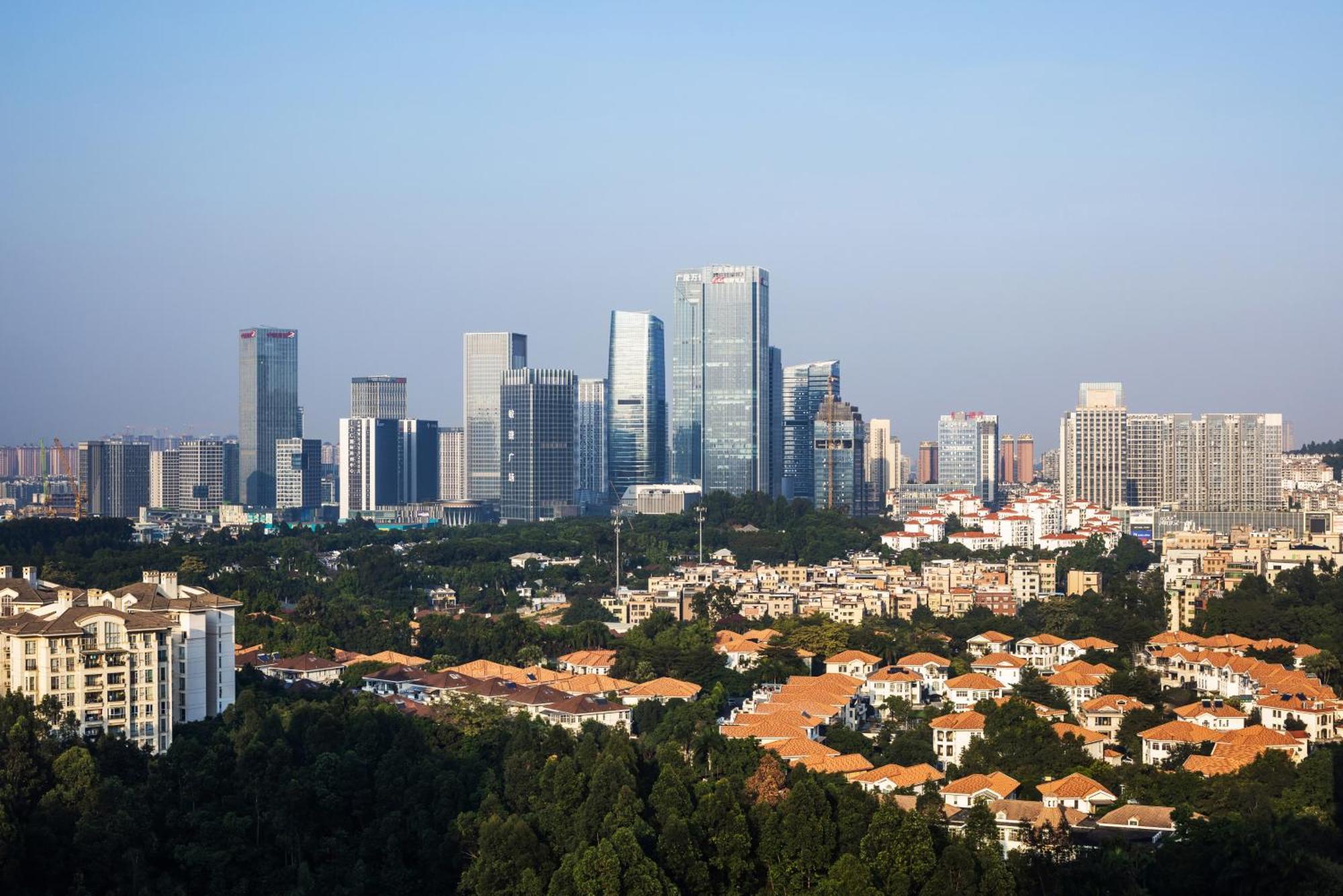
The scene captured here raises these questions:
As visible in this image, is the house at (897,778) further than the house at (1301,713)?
No

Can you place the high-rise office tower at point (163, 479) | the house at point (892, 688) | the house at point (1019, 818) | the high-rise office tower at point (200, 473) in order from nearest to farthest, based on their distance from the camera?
the house at point (1019, 818)
the house at point (892, 688)
the high-rise office tower at point (200, 473)
the high-rise office tower at point (163, 479)

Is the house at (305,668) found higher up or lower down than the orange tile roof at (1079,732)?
higher up

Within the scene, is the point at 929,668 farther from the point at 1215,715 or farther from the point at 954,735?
the point at 954,735

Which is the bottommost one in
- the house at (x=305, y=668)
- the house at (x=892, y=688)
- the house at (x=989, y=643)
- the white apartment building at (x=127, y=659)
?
the house at (x=892, y=688)

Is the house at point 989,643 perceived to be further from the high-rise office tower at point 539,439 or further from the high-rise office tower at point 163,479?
the high-rise office tower at point 163,479

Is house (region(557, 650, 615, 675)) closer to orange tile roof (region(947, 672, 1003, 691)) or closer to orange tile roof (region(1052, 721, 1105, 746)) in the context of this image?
orange tile roof (region(947, 672, 1003, 691))

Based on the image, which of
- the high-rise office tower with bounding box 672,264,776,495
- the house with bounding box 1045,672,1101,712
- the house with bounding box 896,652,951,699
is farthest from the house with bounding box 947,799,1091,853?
the high-rise office tower with bounding box 672,264,776,495

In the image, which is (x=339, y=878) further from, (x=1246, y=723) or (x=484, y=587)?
(x=484, y=587)

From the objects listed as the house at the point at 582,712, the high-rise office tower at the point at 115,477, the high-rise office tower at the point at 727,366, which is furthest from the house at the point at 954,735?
the high-rise office tower at the point at 115,477
